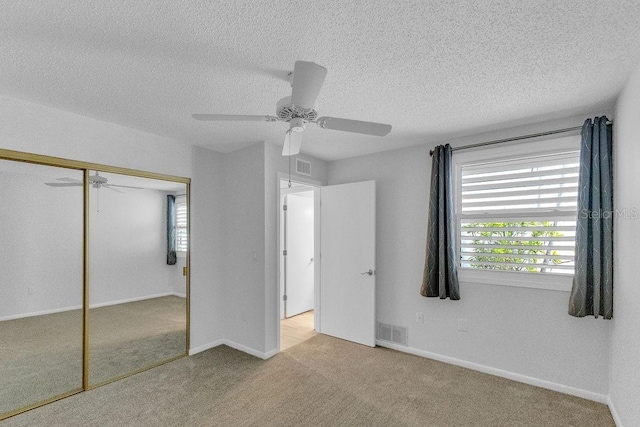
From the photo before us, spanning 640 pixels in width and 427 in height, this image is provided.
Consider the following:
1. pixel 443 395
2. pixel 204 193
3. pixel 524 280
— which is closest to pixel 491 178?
pixel 524 280

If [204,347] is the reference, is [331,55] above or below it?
above

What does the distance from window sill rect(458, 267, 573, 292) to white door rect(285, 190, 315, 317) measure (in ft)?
8.56

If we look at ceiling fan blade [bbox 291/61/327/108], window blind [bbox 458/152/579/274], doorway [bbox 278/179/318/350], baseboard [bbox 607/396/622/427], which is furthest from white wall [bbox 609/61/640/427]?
doorway [bbox 278/179/318/350]

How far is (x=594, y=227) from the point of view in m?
2.44

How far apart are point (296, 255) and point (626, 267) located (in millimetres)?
3877

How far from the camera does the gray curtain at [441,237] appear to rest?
3.15 metres

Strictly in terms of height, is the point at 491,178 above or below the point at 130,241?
above

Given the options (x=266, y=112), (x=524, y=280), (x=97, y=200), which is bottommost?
(x=524, y=280)

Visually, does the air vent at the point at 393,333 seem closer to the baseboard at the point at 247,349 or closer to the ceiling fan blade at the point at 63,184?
the baseboard at the point at 247,349

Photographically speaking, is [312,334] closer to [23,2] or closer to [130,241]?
[130,241]

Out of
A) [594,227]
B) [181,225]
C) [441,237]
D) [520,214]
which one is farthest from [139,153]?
[594,227]

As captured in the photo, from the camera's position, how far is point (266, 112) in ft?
8.36

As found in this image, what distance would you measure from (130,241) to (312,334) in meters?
2.43

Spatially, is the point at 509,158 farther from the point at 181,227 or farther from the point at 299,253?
the point at 181,227
